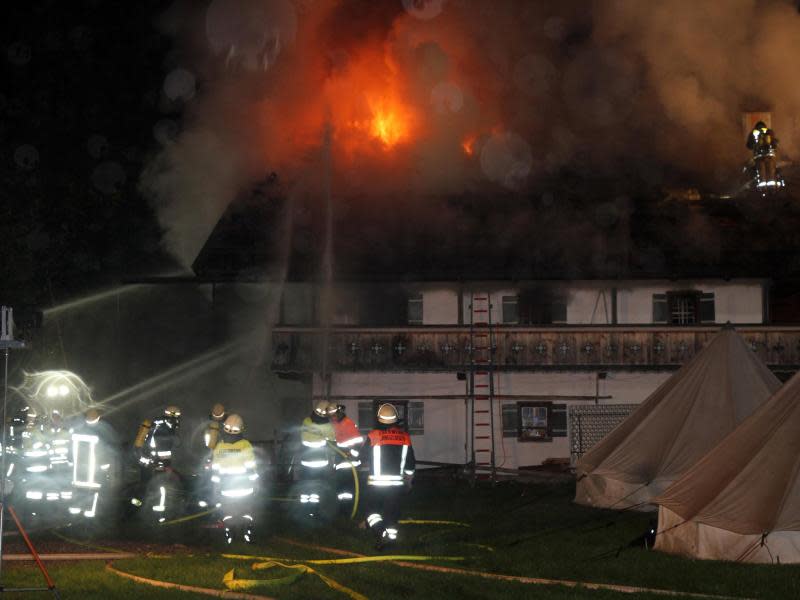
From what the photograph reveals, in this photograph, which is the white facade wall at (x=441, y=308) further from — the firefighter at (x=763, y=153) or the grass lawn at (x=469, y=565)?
the grass lawn at (x=469, y=565)

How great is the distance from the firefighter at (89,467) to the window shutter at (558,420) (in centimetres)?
1669

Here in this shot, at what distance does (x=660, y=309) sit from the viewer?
29422mm

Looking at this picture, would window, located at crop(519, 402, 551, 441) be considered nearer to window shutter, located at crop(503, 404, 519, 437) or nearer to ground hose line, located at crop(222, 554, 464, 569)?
window shutter, located at crop(503, 404, 519, 437)

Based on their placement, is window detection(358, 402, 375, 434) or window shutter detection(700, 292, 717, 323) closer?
window detection(358, 402, 375, 434)

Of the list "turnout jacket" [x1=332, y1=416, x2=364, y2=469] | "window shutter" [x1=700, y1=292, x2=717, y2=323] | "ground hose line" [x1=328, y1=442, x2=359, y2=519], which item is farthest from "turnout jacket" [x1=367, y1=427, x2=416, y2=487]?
"window shutter" [x1=700, y1=292, x2=717, y2=323]

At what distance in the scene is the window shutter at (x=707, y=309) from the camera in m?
29.3

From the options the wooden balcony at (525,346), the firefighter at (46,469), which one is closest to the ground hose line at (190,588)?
the firefighter at (46,469)

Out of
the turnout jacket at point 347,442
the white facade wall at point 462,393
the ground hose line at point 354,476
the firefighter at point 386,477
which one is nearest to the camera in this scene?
the firefighter at point 386,477

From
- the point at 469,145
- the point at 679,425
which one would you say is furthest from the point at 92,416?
the point at 469,145

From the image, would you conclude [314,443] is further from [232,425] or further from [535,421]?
[535,421]

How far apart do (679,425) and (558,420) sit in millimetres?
12098

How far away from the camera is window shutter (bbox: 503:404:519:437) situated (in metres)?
28.9

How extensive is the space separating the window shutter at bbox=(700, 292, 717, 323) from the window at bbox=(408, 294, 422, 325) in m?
8.48

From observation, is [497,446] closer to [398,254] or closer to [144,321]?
[398,254]
